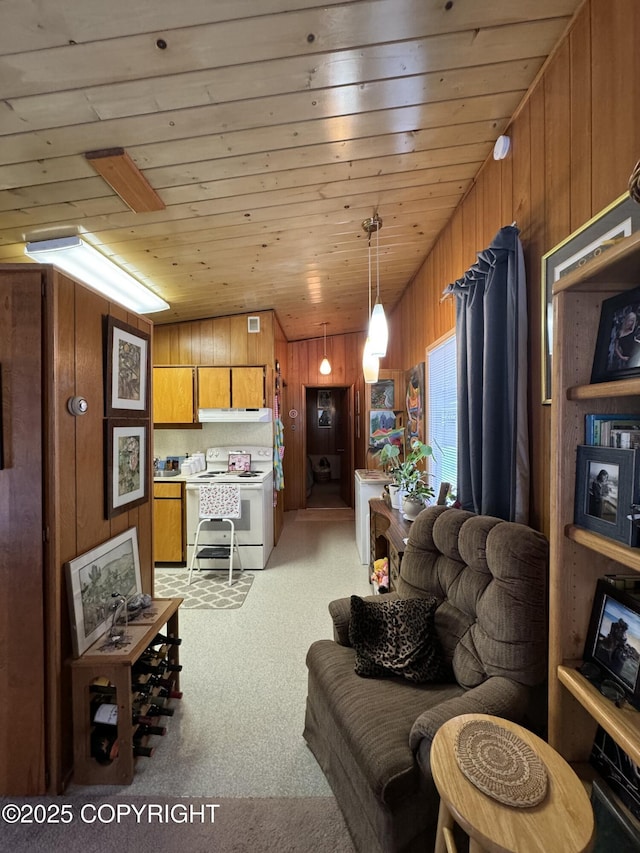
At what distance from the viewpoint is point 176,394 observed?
4.16 meters

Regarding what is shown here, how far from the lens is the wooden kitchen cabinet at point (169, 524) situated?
3.84 meters

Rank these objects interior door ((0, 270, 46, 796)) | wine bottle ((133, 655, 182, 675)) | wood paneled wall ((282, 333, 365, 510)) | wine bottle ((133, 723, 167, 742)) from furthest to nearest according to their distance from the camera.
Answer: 1. wood paneled wall ((282, 333, 365, 510))
2. wine bottle ((133, 655, 182, 675))
3. wine bottle ((133, 723, 167, 742))
4. interior door ((0, 270, 46, 796))

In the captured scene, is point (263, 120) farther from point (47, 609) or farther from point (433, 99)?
point (47, 609)

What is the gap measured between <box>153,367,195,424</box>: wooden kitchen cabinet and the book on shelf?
3.86 meters

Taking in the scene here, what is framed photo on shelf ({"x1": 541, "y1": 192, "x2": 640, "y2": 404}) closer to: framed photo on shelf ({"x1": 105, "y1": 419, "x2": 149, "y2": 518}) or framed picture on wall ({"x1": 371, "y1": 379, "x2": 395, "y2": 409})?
framed photo on shelf ({"x1": 105, "y1": 419, "x2": 149, "y2": 518})

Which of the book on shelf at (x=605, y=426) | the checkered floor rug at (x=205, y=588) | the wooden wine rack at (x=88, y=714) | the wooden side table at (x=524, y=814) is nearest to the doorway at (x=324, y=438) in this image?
the checkered floor rug at (x=205, y=588)

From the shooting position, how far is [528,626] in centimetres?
126

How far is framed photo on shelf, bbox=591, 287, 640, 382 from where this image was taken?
0.85 m

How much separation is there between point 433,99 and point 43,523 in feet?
7.51

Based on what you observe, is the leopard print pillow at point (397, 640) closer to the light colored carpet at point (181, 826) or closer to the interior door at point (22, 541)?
the light colored carpet at point (181, 826)

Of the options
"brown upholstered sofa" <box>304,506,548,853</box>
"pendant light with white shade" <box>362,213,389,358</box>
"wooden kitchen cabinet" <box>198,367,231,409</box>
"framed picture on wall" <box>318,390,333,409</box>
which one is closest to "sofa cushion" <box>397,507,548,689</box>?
"brown upholstered sofa" <box>304,506,548,853</box>

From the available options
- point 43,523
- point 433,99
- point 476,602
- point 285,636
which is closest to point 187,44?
point 433,99

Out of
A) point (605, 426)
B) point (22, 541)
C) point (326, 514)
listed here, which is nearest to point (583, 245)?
point (605, 426)

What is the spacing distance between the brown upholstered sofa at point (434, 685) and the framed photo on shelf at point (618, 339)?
27.2 inches
